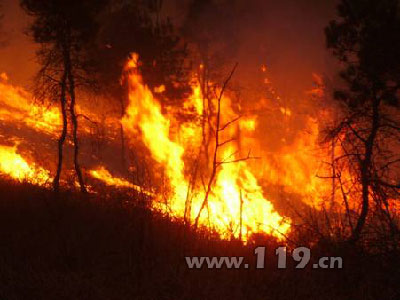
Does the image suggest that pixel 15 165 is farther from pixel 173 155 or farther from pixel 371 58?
pixel 371 58

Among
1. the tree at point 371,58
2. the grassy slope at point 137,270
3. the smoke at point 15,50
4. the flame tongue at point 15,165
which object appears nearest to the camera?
the grassy slope at point 137,270

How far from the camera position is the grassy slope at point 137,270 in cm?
582

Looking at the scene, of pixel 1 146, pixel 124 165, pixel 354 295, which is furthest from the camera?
pixel 124 165

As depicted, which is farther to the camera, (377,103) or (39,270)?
(377,103)

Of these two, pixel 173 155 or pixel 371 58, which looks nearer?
pixel 371 58

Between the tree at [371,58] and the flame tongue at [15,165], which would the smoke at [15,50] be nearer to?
the flame tongue at [15,165]

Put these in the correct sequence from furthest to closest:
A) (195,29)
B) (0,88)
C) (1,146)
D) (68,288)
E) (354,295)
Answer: (0,88), (195,29), (1,146), (354,295), (68,288)

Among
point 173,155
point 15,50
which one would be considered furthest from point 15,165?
point 15,50

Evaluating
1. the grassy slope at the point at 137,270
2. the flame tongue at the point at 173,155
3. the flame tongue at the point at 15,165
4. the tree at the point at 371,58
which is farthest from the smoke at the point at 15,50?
the grassy slope at the point at 137,270

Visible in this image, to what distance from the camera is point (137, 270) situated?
632cm

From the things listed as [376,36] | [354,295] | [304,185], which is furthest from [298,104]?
[354,295]

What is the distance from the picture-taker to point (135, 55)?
2611 cm

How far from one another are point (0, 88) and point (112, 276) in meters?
33.2

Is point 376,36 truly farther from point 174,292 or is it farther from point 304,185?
point 304,185
